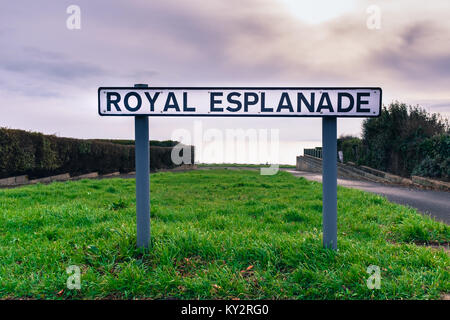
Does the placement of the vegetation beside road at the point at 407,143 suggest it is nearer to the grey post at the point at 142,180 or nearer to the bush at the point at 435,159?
the bush at the point at 435,159

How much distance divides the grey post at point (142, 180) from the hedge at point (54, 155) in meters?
11.8

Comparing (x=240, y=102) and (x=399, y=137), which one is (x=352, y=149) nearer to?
(x=399, y=137)

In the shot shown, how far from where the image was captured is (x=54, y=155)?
1469 cm

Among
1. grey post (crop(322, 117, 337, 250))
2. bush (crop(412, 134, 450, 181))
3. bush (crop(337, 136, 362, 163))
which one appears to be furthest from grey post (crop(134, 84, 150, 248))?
bush (crop(337, 136, 362, 163))

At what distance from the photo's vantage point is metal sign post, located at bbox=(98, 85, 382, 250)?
3125 mm

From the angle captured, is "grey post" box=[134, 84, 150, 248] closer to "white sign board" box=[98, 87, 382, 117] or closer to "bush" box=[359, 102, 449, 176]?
"white sign board" box=[98, 87, 382, 117]

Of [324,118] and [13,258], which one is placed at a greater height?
[324,118]

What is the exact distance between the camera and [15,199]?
22.9 ft

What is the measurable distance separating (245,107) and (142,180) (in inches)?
55.1

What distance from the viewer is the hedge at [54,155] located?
12400 millimetres

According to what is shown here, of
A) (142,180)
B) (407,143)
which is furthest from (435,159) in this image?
(142,180)

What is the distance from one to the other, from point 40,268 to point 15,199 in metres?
4.96
